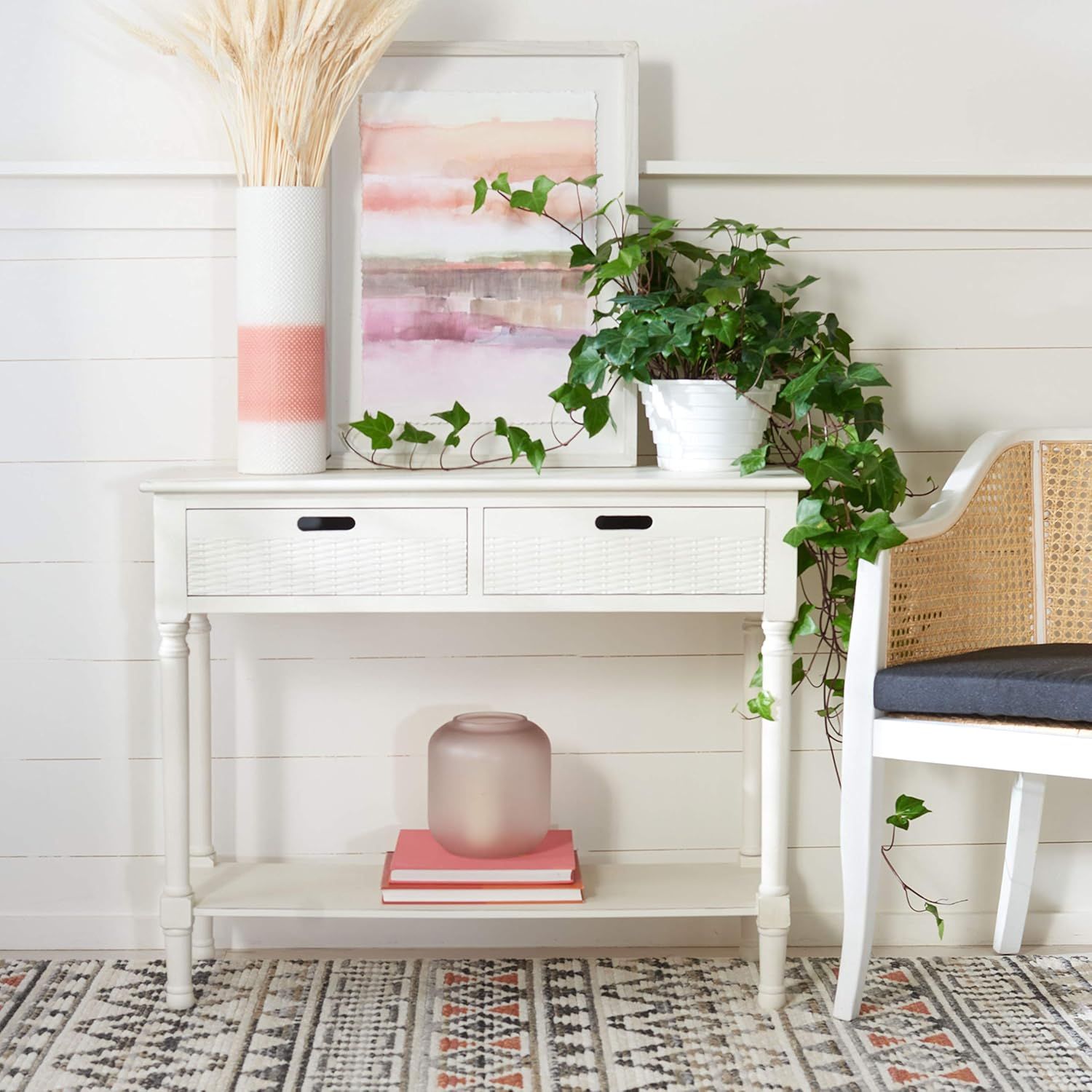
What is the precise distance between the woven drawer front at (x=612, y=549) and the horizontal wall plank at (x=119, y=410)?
596 millimetres

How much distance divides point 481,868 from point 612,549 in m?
0.51

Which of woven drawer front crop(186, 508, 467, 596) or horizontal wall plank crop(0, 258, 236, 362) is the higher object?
horizontal wall plank crop(0, 258, 236, 362)

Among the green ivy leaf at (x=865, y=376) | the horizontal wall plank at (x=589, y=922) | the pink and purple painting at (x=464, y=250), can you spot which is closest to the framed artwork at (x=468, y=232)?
the pink and purple painting at (x=464, y=250)

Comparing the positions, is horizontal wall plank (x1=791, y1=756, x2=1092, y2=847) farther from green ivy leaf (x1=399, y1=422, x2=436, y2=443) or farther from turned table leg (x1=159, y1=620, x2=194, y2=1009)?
turned table leg (x1=159, y1=620, x2=194, y2=1009)

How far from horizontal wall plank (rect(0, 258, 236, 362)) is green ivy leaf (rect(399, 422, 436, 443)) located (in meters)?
0.36

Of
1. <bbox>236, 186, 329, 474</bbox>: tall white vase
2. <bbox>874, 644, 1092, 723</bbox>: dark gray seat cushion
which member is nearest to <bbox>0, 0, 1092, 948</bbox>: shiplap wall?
<bbox>236, 186, 329, 474</bbox>: tall white vase

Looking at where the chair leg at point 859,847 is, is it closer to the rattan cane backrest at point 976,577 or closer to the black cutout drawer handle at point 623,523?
the rattan cane backrest at point 976,577

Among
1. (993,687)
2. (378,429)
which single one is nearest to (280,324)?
(378,429)

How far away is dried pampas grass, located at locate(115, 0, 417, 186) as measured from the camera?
1.81 metres

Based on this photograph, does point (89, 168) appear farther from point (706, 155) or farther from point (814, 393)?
point (814, 393)

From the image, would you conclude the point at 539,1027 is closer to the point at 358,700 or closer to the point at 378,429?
the point at 358,700

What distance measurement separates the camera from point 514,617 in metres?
2.12

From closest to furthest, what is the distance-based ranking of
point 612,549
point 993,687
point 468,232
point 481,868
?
point 993,687 < point 612,549 < point 481,868 < point 468,232

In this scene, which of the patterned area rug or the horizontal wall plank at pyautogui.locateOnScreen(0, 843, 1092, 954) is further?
the horizontal wall plank at pyautogui.locateOnScreen(0, 843, 1092, 954)
